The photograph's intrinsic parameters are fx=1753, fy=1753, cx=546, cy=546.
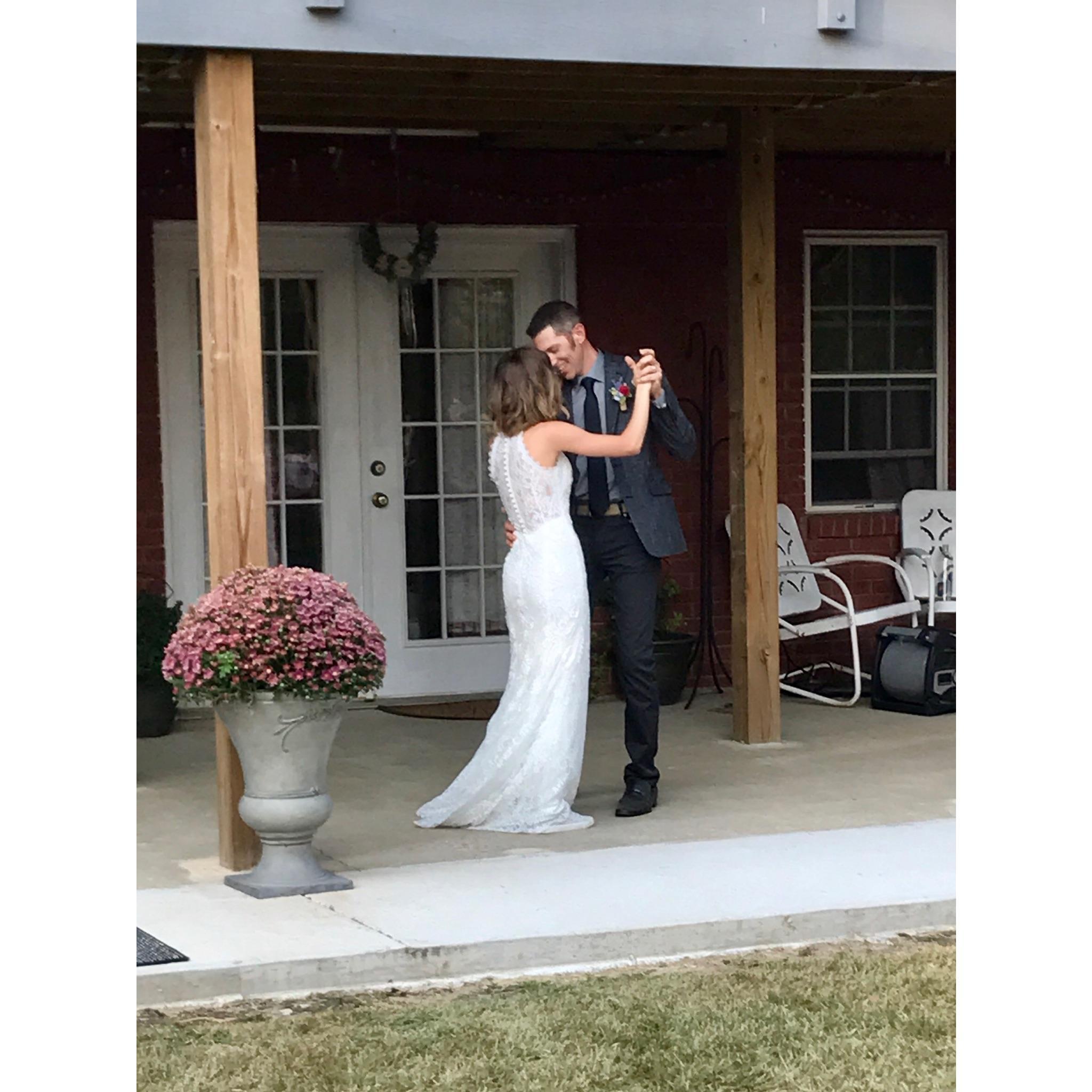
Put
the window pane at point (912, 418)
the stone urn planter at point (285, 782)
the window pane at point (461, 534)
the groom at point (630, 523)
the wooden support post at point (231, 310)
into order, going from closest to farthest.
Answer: the stone urn planter at point (285, 782)
the wooden support post at point (231, 310)
the groom at point (630, 523)
the window pane at point (461, 534)
the window pane at point (912, 418)

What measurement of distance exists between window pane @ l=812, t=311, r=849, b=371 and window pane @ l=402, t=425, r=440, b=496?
7.37 ft

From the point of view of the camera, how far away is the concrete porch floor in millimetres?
6090

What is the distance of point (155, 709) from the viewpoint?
849 centimetres

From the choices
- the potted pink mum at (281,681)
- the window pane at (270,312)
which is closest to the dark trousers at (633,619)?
the potted pink mum at (281,681)

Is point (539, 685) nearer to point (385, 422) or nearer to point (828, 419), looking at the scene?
point (385, 422)

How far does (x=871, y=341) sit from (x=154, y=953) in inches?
257

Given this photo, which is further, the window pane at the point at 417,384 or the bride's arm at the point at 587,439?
the window pane at the point at 417,384

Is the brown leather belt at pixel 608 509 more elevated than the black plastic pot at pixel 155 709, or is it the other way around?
the brown leather belt at pixel 608 509

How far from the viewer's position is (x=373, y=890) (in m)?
5.39

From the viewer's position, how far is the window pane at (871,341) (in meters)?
10.0

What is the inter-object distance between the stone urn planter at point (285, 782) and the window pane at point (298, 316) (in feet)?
13.3

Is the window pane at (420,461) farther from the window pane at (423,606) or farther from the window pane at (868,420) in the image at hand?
the window pane at (868,420)

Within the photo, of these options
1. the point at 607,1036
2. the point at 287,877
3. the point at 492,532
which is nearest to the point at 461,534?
the point at 492,532
